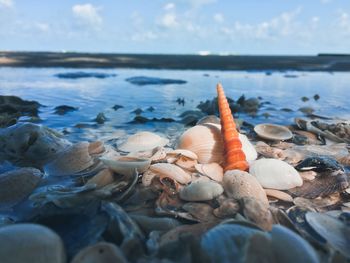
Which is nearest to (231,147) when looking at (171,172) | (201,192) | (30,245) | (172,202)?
(171,172)

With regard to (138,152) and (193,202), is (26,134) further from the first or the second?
(193,202)

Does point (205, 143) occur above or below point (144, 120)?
above

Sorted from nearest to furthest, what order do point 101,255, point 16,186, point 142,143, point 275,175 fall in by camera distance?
point 101,255 → point 16,186 → point 275,175 → point 142,143

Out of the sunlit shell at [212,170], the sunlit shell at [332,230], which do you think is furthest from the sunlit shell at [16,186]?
Answer: the sunlit shell at [332,230]

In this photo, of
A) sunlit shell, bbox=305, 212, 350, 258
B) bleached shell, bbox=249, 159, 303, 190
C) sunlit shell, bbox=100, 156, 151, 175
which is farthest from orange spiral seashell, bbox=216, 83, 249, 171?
sunlit shell, bbox=305, 212, 350, 258

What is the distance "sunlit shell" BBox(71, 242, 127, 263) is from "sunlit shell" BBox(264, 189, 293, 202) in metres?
1.87

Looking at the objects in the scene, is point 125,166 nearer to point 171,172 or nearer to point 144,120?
point 171,172

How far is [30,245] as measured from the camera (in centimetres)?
208

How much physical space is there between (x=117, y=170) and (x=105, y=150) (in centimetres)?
149

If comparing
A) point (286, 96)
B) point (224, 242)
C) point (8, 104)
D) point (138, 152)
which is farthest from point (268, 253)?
point (286, 96)

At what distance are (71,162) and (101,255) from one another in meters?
2.29

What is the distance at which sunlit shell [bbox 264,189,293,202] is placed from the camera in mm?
3383

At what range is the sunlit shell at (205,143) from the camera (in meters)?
4.20

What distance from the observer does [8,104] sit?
808 centimetres
